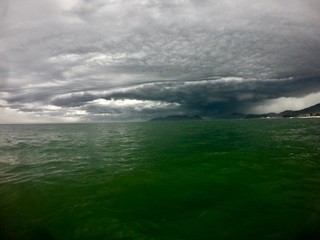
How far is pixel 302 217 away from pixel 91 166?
1967 centimetres

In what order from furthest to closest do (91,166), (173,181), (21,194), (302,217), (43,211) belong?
(91,166)
(173,181)
(21,194)
(43,211)
(302,217)

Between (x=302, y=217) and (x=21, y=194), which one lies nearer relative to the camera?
(x=302, y=217)

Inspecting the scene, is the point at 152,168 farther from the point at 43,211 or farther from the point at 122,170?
the point at 43,211

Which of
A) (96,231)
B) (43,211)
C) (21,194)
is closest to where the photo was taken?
(96,231)

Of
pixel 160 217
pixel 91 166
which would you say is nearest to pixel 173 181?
pixel 160 217

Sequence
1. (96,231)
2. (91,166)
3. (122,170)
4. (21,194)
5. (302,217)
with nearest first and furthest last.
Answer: (96,231) → (302,217) → (21,194) → (122,170) → (91,166)

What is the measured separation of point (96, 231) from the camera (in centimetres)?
1072

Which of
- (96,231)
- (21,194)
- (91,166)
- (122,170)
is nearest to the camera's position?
(96,231)

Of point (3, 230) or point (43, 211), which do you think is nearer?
point (3, 230)

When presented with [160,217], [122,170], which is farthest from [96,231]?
[122,170]

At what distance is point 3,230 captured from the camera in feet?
36.4

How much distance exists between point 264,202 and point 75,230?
1034 cm

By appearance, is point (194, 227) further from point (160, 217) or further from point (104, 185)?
point (104, 185)

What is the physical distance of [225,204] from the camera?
13.3 meters
